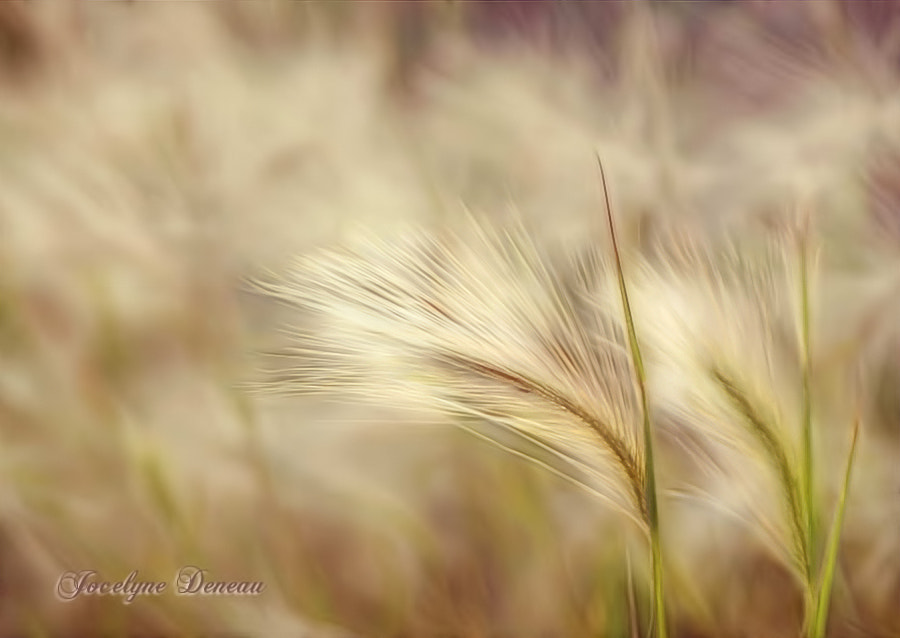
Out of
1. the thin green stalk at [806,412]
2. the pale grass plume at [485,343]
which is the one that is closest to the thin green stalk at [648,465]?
the pale grass plume at [485,343]

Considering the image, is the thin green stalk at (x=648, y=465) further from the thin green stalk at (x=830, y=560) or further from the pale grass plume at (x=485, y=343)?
the thin green stalk at (x=830, y=560)

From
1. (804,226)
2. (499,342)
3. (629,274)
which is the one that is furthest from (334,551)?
(804,226)

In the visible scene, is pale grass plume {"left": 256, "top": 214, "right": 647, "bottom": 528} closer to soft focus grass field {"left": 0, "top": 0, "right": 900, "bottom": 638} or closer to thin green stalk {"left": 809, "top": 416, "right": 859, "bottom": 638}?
soft focus grass field {"left": 0, "top": 0, "right": 900, "bottom": 638}

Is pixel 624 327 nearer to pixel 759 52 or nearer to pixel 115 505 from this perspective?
pixel 759 52

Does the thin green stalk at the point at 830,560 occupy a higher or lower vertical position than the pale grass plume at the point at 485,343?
lower

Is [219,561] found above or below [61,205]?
below

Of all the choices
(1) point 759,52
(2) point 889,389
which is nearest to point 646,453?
(2) point 889,389

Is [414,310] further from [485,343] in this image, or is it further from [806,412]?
[806,412]

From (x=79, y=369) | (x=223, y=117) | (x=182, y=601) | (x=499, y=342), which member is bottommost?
(x=182, y=601)
